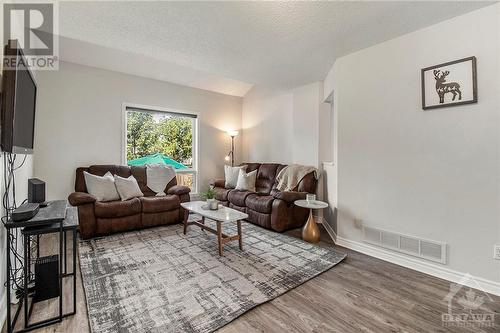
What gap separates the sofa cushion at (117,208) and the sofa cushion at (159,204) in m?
0.09

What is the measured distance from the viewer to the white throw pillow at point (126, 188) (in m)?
3.51

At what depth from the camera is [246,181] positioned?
4422mm

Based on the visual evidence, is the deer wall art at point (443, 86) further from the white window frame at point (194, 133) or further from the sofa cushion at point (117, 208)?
the white window frame at point (194, 133)

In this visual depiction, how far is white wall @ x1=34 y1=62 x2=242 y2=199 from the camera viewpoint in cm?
350

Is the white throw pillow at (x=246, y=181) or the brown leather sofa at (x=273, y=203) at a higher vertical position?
the white throw pillow at (x=246, y=181)

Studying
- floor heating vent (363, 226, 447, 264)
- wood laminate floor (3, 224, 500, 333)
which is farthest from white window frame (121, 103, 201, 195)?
floor heating vent (363, 226, 447, 264)

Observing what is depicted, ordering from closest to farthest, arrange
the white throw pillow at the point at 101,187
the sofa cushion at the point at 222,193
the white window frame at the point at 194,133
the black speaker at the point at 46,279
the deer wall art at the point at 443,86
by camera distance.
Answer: the black speaker at the point at 46,279 < the deer wall art at the point at 443,86 < the white throw pillow at the point at 101,187 < the white window frame at the point at 194,133 < the sofa cushion at the point at 222,193

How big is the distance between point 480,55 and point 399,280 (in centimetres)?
207

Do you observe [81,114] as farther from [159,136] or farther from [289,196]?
[289,196]

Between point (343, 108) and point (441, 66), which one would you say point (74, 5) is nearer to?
point (343, 108)

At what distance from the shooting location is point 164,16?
2178 millimetres

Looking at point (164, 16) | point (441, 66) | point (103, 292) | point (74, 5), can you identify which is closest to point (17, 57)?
point (74, 5)

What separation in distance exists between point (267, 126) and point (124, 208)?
3163mm

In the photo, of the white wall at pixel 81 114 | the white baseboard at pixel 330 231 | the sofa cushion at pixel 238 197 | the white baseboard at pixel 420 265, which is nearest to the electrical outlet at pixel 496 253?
the white baseboard at pixel 420 265
